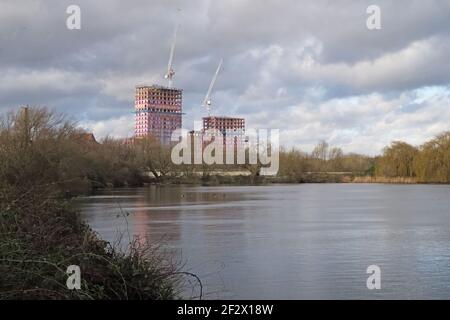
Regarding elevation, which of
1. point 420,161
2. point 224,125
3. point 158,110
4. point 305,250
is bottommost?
point 305,250

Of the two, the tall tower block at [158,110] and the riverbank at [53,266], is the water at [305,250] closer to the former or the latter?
the riverbank at [53,266]

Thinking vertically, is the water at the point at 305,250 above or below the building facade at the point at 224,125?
below

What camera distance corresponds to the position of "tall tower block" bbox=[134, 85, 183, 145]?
375 feet

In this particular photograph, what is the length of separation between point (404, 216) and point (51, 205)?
1887cm

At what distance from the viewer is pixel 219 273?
1171cm

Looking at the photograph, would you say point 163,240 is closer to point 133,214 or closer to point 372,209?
point 133,214

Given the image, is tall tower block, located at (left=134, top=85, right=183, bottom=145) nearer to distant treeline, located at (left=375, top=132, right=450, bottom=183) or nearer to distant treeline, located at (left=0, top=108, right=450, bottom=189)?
distant treeline, located at (left=0, top=108, right=450, bottom=189)

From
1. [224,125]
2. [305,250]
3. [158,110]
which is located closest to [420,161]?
[224,125]

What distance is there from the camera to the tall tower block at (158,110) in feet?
375

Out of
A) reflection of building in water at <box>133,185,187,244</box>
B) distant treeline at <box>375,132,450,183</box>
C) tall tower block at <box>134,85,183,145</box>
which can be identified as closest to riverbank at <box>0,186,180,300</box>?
reflection of building in water at <box>133,185,187,244</box>

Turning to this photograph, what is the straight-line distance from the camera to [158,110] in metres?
123

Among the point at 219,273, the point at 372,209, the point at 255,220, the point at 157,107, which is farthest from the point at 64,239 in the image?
the point at 157,107

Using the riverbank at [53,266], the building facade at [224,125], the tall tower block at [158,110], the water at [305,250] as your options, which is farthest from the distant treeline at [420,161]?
the riverbank at [53,266]

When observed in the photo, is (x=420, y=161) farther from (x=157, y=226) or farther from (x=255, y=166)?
(x=157, y=226)
